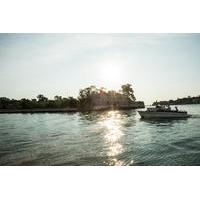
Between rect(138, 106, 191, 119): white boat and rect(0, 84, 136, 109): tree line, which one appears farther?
rect(138, 106, 191, 119): white boat

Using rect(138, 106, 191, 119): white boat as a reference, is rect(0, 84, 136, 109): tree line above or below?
above

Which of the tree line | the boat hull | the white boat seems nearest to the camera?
the tree line

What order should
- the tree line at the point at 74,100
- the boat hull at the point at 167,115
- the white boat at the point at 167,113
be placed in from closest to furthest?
1. the tree line at the point at 74,100
2. the white boat at the point at 167,113
3. the boat hull at the point at 167,115

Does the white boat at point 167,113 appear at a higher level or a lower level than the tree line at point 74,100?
lower

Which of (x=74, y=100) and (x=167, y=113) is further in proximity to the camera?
(x=74, y=100)

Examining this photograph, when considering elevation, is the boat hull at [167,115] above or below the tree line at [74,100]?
below

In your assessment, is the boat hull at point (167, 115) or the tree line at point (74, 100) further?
the boat hull at point (167, 115)

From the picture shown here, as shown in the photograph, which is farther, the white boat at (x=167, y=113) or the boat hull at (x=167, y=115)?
the boat hull at (x=167, y=115)

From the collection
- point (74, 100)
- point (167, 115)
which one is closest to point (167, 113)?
point (167, 115)

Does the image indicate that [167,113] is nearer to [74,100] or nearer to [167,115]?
[167,115]

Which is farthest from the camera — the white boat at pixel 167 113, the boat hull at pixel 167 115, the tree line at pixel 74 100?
the boat hull at pixel 167 115
